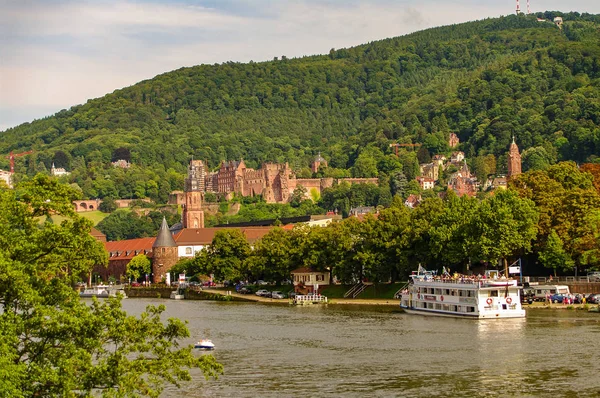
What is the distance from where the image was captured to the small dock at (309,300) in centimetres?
9494

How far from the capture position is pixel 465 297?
2891 inches

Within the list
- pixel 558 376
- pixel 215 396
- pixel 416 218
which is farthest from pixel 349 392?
pixel 416 218

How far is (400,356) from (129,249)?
10864cm

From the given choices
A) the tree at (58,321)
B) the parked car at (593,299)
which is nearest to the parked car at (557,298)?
the parked car at (593,299)

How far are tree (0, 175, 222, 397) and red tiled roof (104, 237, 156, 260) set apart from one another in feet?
394

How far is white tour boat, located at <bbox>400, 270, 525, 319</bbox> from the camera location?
7150 centimetres

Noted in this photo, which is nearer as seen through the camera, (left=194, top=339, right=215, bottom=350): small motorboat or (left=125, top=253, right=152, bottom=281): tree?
(left=194, top=339, right=215, bottom=350): small motorboat

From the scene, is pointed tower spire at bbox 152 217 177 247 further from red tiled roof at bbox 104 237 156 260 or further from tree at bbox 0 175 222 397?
tree at bbox 0 175 222 397

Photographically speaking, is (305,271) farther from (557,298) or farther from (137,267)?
(137,267)

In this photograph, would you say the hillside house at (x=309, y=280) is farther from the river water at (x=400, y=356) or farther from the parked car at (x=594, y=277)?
the parked car at (x=594, y=277)

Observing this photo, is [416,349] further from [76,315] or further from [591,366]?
[76,315]

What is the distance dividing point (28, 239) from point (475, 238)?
192ft

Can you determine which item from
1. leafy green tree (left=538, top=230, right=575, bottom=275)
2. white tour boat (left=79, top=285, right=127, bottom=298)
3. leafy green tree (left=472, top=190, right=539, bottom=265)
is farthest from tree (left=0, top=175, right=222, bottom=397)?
white tour boat (left=79, top=285, right=127, bottom=298)

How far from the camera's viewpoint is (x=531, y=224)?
85.4 metres
